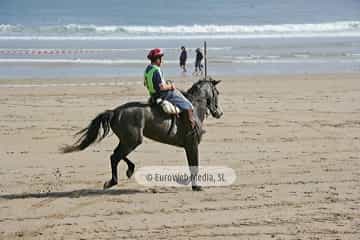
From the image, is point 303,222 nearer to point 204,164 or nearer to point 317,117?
point 204,164

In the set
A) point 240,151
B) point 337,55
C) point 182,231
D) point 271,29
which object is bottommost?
Result: point 182,231

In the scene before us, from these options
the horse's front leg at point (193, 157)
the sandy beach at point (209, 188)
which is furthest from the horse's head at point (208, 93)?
the sandy beach at point (209, 188)

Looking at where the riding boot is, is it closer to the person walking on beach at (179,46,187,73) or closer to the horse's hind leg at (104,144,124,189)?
the horse's hind leg at (104,144,124,189)

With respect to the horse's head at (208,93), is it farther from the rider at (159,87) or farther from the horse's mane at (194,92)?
the rider at (159,87)

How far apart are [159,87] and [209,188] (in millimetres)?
1664

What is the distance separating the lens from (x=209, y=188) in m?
11.6

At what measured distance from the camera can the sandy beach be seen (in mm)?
9438

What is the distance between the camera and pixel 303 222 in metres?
9.53

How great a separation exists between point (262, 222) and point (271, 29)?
67.9 metres

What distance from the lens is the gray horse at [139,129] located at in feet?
36.2

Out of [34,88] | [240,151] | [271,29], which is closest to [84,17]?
[271,29]

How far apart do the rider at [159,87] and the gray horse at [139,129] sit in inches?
7.0

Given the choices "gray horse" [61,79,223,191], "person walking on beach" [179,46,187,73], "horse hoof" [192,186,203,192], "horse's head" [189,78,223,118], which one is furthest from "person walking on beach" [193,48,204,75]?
"horse hoof" [192,186,203,192]

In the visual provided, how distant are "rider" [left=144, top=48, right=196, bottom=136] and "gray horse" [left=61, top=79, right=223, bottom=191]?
177 mm
